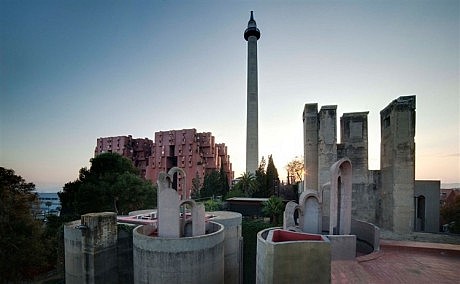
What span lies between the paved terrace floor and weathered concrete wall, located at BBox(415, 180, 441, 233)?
24.9 feet

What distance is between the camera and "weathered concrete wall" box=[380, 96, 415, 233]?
1412 cm

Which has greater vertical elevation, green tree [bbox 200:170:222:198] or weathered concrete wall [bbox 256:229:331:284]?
weathered concrete wall [bbox 256:229:331:284]

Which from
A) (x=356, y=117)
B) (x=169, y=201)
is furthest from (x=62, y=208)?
(x=356, y=117)

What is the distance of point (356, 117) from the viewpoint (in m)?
17.5

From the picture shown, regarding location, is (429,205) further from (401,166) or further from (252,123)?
(252,123)

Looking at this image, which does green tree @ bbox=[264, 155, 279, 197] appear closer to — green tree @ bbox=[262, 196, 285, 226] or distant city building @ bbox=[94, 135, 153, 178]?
green tree @ bbox=[262, 196, 285, 226]

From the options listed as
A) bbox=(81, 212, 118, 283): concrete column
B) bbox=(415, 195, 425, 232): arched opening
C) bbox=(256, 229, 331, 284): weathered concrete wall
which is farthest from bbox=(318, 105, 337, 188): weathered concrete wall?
bbox=(81, 212, 118, 283): concrete column

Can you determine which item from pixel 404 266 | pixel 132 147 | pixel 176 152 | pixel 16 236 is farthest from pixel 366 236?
pixel 132 147

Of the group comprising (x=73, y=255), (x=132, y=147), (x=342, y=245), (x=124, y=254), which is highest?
(x=132, y=147)

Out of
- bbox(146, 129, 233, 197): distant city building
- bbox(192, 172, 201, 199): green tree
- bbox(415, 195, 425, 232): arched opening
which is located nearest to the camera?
bbox(415, 195, 425, 232): arched opening

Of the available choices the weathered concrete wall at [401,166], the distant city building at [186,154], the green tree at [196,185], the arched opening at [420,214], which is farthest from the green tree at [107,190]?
the arched opening at [420,214]

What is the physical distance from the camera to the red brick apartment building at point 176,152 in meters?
51.1

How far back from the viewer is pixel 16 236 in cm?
1617

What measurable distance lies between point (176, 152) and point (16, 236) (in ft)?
121
